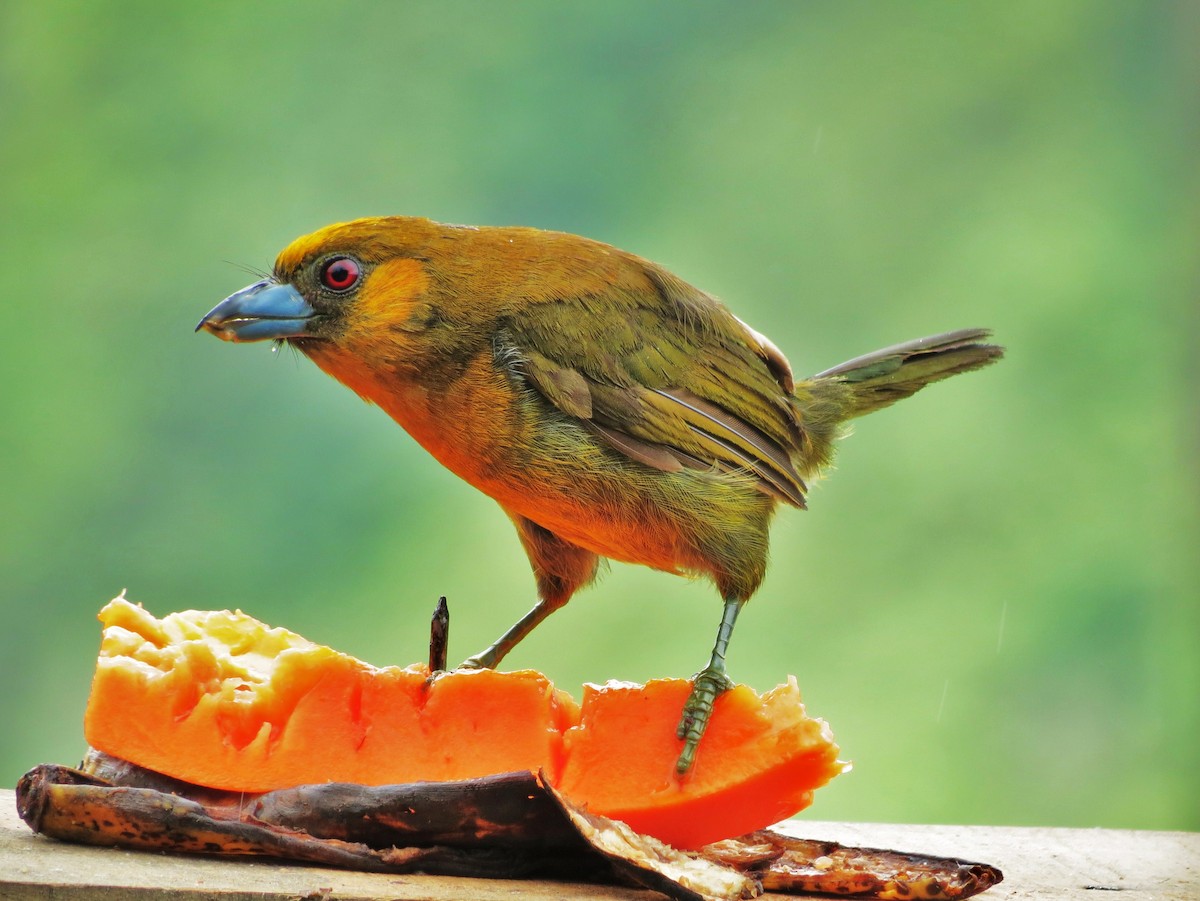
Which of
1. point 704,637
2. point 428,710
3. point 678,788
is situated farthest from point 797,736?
point 704,637

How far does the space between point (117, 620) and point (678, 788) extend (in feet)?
3.35

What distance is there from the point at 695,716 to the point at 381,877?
55cm

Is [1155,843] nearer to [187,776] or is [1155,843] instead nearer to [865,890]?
[865,890]

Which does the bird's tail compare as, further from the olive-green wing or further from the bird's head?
the bird's head

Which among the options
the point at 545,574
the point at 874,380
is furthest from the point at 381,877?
the point at 874,380

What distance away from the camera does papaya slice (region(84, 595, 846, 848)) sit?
6.65 ft

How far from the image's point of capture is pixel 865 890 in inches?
82.9

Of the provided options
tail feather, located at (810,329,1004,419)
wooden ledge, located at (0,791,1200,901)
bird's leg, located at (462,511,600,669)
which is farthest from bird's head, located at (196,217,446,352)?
tail feather, located at (810,329,1004,419)

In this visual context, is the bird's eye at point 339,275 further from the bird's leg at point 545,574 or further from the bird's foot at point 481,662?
the bird's foot at point 481,662

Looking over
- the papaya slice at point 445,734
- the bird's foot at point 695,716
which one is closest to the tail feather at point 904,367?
the bird's foot at point 695,716

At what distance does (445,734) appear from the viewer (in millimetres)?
2111

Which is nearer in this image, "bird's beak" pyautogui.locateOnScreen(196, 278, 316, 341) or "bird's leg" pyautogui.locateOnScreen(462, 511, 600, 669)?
"bird's beak" pyautogui.locateOnScreen(196, 278, 316, 341)

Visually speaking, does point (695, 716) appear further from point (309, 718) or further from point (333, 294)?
point (333, 294)

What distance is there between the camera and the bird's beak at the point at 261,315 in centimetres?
251
